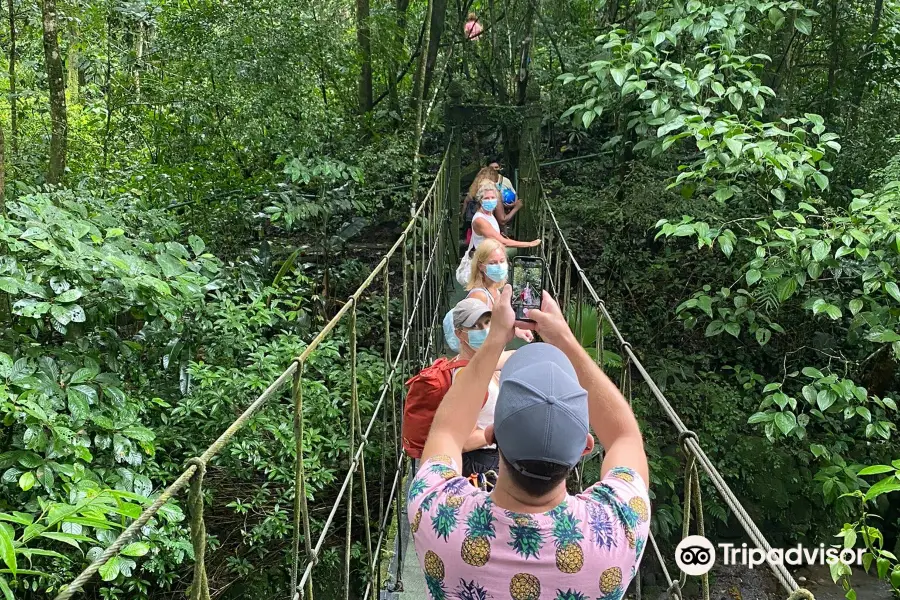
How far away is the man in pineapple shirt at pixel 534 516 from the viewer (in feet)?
2.51

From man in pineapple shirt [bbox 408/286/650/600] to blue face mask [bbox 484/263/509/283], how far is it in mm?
1263

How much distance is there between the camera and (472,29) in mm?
6520

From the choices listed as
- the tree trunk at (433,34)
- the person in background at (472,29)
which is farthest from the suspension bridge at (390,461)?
the person in background at (472,29)

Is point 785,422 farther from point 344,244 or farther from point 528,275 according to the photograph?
point 344,244

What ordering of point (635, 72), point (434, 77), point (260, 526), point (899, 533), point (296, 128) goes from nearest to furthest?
1. point (260, 526)
2. point (635, 72)
3. point (899, 533)
4. point (296, 128)
5. point (434, 77)

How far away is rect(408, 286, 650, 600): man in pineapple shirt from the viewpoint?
764 mm

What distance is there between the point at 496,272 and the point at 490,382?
0.88m

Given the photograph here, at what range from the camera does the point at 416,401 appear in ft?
4.45

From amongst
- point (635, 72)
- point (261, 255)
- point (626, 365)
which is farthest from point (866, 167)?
point (261, 255)

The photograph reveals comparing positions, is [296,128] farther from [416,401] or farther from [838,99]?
[838,99]

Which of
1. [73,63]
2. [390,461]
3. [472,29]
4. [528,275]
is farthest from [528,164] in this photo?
[73,63]

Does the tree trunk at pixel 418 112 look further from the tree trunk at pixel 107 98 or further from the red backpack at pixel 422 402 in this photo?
the red backpack at pixel 422 402

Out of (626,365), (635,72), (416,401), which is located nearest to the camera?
(416,401)

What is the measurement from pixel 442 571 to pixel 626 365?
794 mm
